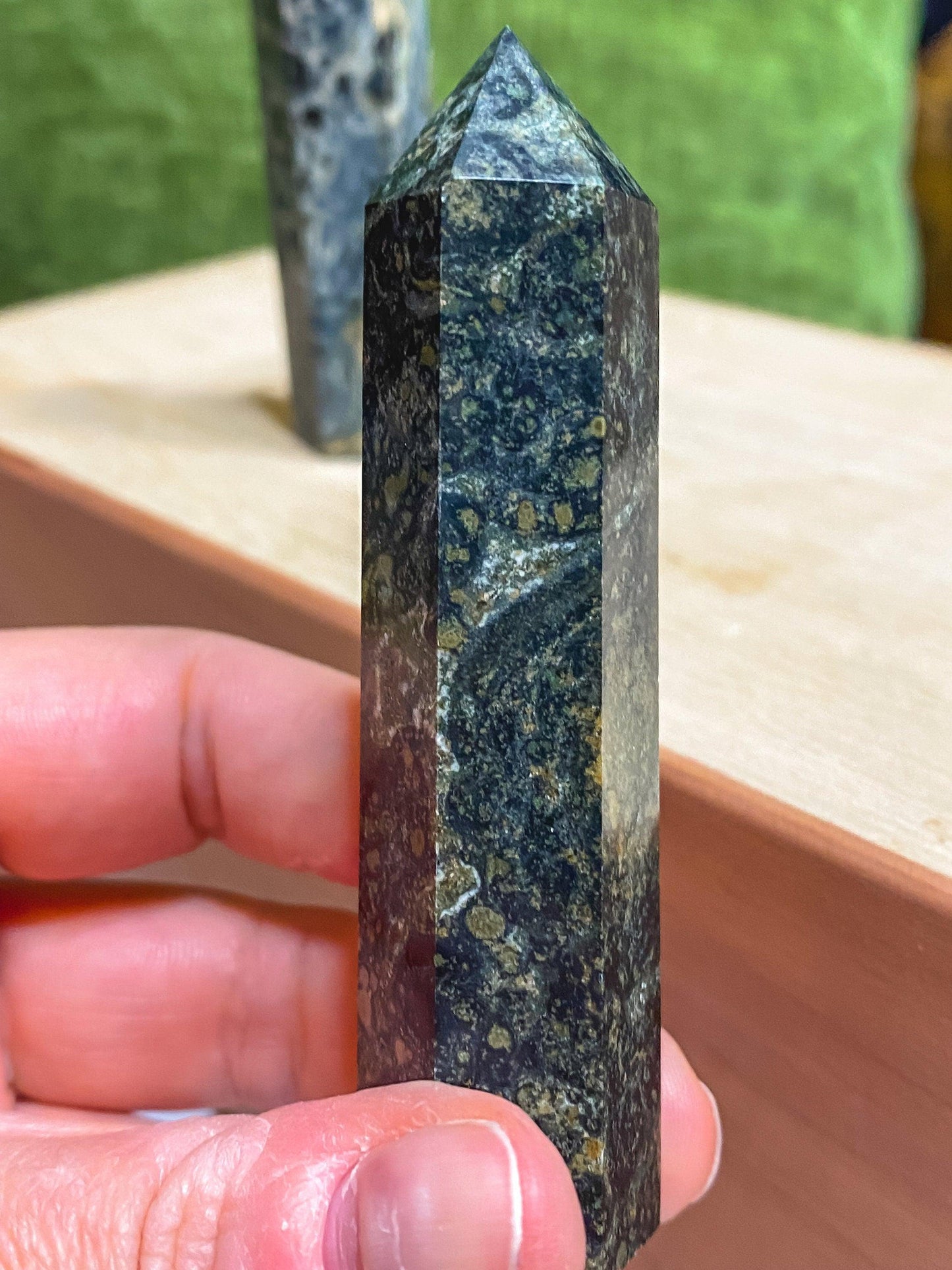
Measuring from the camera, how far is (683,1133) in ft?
1.48

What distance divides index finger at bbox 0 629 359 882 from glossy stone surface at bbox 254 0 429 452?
222mm

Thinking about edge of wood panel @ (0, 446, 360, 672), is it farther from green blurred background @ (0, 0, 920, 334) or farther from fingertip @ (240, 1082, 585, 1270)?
green blurred background @ (0, 0, 920, 334)

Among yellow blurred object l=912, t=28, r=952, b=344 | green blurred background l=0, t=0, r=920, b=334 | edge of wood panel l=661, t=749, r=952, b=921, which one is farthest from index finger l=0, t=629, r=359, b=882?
yellow blurred object l=912, t=28, r=952, b=344

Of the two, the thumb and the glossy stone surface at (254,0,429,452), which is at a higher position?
the glossy stone surface at (254,0,429,452)

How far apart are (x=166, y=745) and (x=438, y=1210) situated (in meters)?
0.25

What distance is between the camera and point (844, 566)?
578 millimetres

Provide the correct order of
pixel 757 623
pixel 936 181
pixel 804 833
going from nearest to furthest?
1. pixel 804 833
2. pixel 757 623
3. pixel 936 181

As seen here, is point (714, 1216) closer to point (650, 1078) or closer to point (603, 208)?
point (650, 1078)

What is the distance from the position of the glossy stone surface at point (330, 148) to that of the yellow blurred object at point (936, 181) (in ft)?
2.43

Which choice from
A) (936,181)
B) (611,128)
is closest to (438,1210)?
(611,128)

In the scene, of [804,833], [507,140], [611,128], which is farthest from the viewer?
[611,128]

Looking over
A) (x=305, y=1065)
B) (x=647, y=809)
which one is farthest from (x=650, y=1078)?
(x=305, y=1065)

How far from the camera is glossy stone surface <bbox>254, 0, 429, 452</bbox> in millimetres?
644

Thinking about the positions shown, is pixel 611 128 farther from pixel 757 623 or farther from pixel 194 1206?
pixel 194 1206
